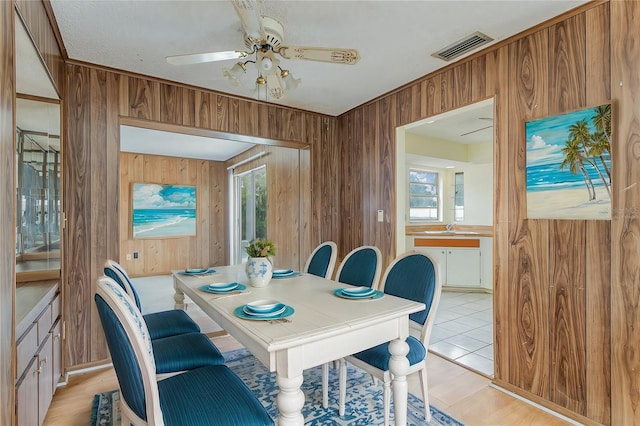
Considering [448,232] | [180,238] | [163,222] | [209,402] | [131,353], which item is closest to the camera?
[131,353]

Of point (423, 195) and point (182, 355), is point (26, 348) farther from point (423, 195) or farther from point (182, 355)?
point (423, 195)

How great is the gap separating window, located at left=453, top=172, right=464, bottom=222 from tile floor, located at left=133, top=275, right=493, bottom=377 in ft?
5.01

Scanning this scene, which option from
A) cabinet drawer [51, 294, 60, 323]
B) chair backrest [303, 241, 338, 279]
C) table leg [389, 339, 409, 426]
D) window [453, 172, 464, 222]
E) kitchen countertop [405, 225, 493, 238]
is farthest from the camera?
window [453, 172, 464, 222]

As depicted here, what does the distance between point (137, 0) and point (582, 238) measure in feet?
9.36

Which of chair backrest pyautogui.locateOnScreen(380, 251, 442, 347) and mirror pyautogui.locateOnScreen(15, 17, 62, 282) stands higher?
mirror pyautogui.locateOnScreen(15, 17, 62, 282)

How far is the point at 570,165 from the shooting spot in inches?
76.9

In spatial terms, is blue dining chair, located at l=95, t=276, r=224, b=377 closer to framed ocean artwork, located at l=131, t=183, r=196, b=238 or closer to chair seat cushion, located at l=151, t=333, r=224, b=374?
chair seat cushion, located at l=151, t=333, r=224, b=374

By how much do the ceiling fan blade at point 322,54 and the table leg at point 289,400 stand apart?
1.50 m

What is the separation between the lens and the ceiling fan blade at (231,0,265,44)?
1.37m

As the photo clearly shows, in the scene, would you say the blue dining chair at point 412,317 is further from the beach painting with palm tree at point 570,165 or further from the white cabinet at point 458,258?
the white cabinet at point 458,258

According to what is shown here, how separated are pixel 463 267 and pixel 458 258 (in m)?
0.15

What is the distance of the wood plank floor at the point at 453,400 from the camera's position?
1.93 metres

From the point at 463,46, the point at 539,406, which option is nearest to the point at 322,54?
the point at 463,46

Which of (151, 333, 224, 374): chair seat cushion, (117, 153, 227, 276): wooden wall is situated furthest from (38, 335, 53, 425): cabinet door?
(117, 153, 227, 276): wooden wall
